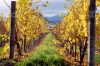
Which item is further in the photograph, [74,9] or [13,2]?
[74,9]

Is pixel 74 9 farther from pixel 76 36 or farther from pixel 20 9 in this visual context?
pixel 20 9

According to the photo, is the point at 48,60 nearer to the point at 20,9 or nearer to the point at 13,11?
the point at 13,11

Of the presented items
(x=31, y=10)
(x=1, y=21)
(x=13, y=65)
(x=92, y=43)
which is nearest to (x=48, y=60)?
(x=13, y=65)

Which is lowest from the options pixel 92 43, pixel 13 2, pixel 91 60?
pixel 91 60

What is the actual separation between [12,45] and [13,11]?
156 cm

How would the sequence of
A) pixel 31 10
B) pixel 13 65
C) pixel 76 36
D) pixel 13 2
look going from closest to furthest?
pixel 13 65
pixel 13 2
pixel 76 36
pixel 31 10

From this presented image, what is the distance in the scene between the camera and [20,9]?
9102 millimetres

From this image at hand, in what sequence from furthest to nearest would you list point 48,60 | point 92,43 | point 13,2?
point 48,60, point 13,2, point 92,43

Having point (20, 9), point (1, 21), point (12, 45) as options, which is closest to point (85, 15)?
point (12, 45)

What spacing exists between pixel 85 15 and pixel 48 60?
2831mm

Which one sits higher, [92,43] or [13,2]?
[13,2]

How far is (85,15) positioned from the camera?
673cm

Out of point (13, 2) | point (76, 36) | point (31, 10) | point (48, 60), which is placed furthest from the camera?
point (31, 10)

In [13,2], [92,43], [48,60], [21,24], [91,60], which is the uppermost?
[13,2]
